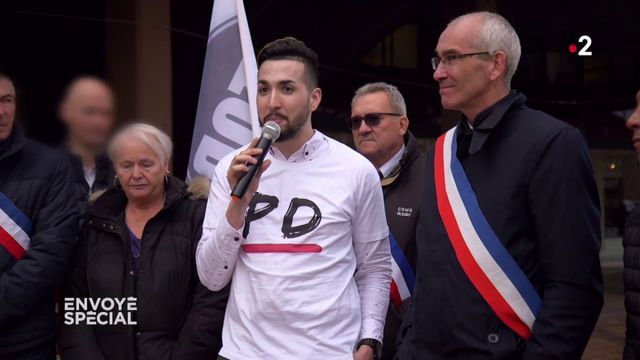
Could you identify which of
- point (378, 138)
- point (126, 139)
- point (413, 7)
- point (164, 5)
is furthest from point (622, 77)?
point (126, 139)

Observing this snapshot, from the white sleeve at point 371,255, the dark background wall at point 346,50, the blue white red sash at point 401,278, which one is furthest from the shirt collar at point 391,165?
the dark background wall at point 346,50

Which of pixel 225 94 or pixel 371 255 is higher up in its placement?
pixel 225 94

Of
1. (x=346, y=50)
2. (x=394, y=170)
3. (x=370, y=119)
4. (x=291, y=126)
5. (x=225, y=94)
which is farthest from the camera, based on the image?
(x=346, y=50)

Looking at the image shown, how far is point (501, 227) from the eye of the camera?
1976 mm

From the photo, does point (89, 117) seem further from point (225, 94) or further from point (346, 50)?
point (346, 50)

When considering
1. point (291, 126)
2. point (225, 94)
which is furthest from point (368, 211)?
Answer: point (225, 94)

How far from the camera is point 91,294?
267 centimetres

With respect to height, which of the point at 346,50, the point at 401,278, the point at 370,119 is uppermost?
the point at 346,50

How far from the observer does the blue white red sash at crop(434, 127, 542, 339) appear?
6.44 ft

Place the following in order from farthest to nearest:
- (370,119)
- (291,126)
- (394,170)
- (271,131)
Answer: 1. (370,119)
2. (394,170)
3. (291,126)
4. (271,131)

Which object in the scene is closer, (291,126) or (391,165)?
(291,126)

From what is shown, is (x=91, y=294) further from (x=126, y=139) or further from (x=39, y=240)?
(x=126, y=139)

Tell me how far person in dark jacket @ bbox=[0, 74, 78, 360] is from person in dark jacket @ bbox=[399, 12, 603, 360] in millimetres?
1423

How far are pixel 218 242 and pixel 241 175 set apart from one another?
0.28 m
